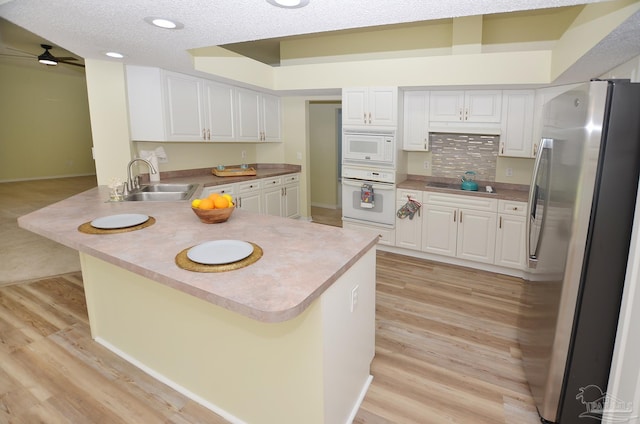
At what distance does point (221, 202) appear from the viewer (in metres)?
2.08

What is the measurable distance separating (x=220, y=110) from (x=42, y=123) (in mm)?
A: 6866

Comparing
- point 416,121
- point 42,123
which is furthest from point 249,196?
point 42,123

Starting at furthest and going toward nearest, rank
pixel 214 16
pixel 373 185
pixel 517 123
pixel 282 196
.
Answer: pixel 282 196
pixel 373 185
pixel 517 123
pixel 214 16

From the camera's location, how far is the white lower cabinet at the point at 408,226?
4211 millimetres

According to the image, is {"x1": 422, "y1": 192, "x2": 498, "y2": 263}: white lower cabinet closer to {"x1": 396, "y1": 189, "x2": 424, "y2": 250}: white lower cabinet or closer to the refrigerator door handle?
{"x1": 396, "y1": 189, "x2": 424, "y2": 250}: white lower cabinet

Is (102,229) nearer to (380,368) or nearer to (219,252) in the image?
(219,252)

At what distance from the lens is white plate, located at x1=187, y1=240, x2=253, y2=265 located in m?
1.48

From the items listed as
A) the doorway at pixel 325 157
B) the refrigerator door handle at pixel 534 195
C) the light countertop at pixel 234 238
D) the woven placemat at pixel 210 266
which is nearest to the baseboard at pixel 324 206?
the doorway at pixel 325 157

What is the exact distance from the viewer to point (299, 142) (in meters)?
5.55

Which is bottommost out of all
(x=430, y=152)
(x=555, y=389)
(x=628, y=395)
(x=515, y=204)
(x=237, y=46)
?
(x=555, y=389)

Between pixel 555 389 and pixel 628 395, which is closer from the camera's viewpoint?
pixel 628 395

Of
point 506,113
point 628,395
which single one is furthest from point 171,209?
point 506,113

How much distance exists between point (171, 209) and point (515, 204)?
328 cm

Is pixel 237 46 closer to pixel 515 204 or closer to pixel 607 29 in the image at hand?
pixel 515 204
